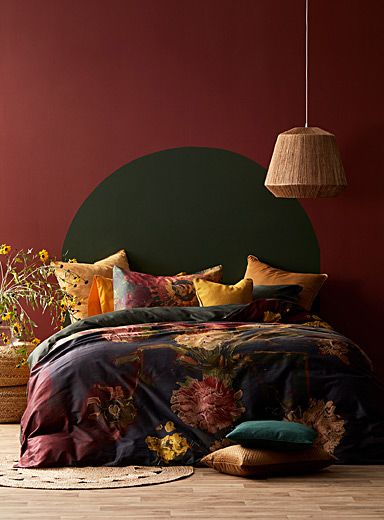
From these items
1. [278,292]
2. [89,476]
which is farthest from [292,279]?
[89,476]

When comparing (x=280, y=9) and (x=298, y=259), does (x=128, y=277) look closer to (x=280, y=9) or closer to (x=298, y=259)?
(x=298, y=259)

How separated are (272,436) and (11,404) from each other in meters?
2.09

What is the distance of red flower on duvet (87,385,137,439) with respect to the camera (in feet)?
15.5

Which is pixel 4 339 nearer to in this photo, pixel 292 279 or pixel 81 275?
pixel 81 275

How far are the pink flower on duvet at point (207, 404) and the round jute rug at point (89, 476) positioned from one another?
0.76 feet

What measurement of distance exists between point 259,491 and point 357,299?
8.57 feet

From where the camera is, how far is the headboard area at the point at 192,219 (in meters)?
6.57

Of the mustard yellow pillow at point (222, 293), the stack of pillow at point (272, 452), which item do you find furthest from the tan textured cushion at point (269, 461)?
the mustard yellow pillow at point (222, 293)

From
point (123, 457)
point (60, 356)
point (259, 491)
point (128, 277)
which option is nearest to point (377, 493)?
point (259, 491)

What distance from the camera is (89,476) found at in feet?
14.5

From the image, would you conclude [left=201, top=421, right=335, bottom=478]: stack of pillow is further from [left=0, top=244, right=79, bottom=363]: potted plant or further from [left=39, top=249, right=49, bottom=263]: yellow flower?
[left=39, top=249, right=49, bottom=263]: yellow flower

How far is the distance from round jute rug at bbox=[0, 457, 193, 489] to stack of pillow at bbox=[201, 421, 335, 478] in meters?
0.25

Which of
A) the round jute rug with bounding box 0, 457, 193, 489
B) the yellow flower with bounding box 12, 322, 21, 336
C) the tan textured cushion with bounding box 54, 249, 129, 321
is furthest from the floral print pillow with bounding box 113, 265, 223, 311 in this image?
the round jute rug with bounding box 0, 457, 193, 489

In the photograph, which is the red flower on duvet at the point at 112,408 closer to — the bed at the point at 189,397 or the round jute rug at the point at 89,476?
the bed at the point at 189,397
